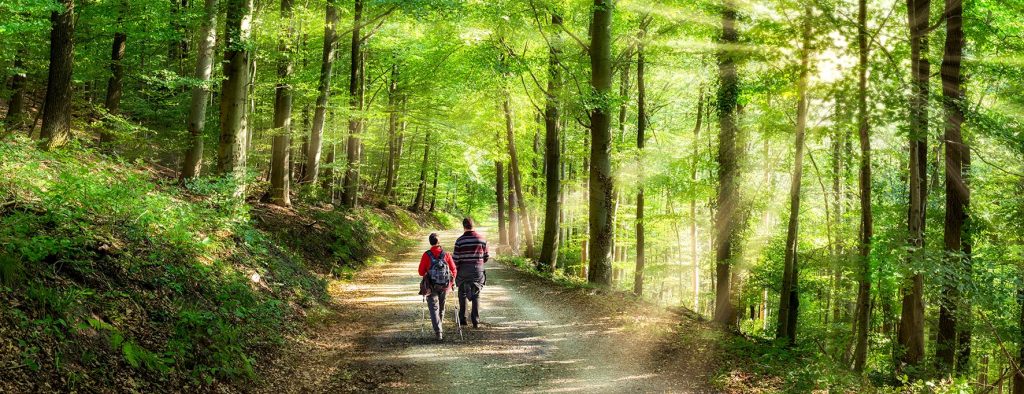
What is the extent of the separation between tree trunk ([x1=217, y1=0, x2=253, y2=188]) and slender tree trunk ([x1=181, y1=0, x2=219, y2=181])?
308mm

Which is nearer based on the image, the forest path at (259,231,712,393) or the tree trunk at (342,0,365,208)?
the forest path at (259,231,712,393)

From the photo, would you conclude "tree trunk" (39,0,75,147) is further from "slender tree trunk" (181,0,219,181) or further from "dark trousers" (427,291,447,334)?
"dark trousers" (427,291,447,334)

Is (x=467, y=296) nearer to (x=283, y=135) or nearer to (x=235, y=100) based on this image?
(x=235, y=100)

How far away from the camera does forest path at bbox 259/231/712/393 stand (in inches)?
275

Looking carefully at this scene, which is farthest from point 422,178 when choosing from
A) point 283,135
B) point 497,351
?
point 497,351

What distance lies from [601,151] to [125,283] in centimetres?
978

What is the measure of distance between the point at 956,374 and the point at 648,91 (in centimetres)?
1465

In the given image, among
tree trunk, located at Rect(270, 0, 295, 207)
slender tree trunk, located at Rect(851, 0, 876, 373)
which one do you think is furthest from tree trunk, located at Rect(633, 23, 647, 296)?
tree trunk, located at Rect(270, 0, 295, 207)

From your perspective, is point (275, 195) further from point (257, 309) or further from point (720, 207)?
point (720, 207)

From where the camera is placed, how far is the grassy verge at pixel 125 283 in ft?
15.3

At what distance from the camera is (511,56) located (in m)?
15.8

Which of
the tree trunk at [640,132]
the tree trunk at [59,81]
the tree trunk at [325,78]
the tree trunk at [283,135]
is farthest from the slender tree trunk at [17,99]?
the tree trunk at [640,132]

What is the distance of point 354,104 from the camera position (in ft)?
70.2

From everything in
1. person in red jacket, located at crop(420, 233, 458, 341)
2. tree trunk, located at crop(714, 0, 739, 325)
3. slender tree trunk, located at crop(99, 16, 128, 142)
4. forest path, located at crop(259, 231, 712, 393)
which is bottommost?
forest path, located at crop(259, 231, 712, 393)
